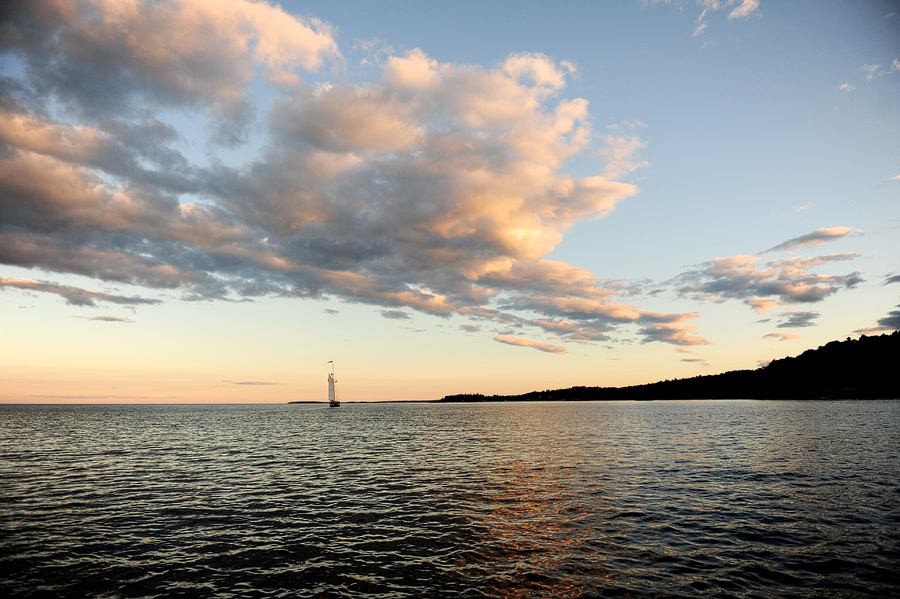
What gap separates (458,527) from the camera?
23.3 m

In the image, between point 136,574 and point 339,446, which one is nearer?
point 136,574

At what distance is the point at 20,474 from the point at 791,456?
74853 millimetres

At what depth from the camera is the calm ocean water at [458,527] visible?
1653 centimetres

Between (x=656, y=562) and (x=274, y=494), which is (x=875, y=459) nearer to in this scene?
(x=656, y=562)

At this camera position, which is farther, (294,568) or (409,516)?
(409,516)

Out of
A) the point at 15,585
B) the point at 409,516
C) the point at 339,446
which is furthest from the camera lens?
the point at 339,446

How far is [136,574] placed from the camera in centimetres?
1761

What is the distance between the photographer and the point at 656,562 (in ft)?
59.4

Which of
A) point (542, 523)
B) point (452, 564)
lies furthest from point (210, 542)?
point (542, 523)

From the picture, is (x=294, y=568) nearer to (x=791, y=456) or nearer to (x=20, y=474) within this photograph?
(x=20, y=474)

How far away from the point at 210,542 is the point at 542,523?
55.8 feet

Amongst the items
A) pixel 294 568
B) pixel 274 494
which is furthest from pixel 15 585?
pixel 274 494

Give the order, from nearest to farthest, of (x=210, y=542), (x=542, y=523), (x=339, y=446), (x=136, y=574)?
1. (x=136, y=574)
2. (x=210, y=542)
3. (x=542, y=523)
4. (x=339, y=446)

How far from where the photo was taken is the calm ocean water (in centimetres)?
1653
